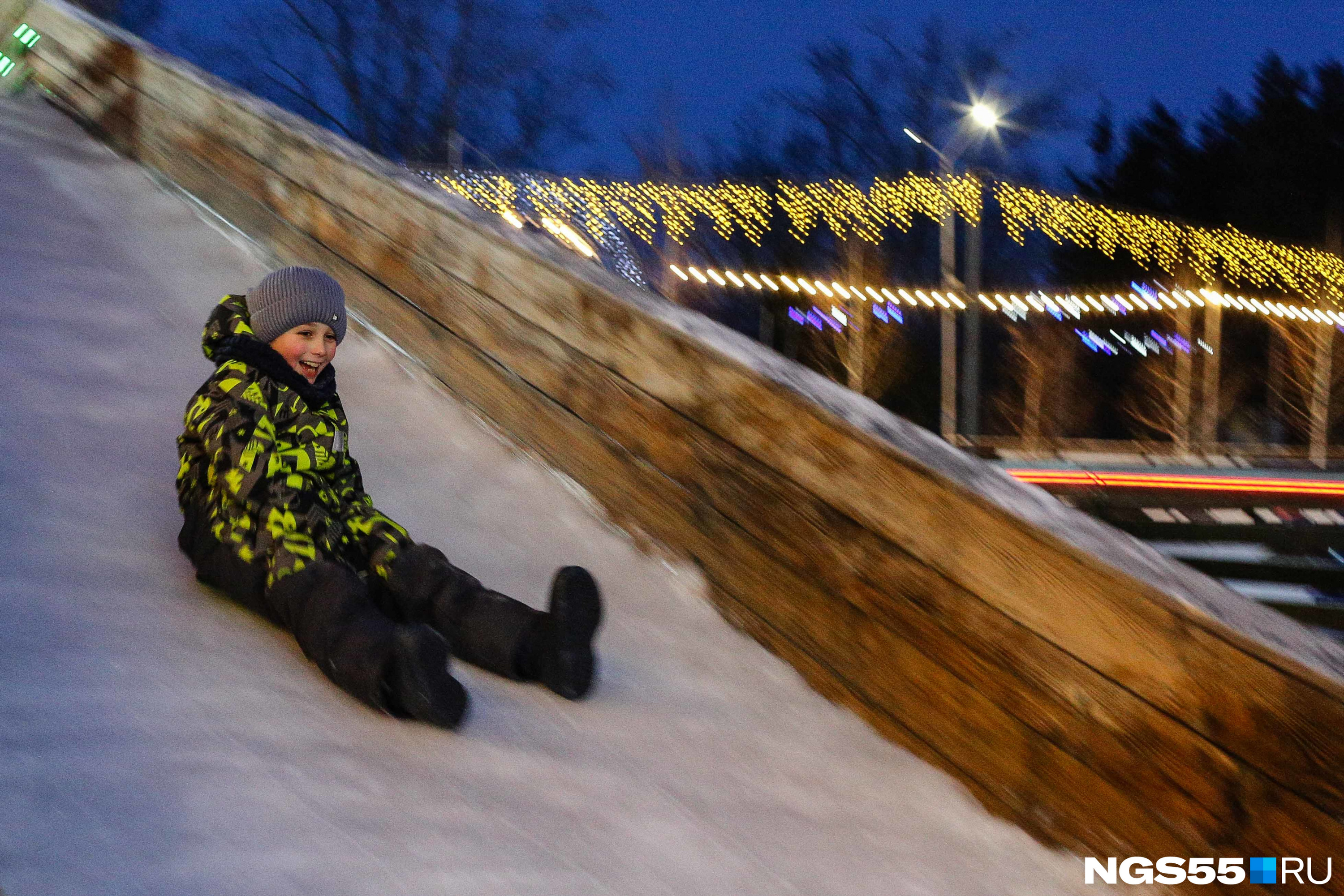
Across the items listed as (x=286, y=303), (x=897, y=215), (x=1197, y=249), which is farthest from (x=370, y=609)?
(x=897, y=215)

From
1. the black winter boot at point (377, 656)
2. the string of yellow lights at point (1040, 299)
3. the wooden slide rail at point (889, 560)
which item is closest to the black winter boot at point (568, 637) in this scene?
the black winter boot at point (377, 656)

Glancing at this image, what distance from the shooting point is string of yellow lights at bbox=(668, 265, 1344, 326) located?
28.9 meters

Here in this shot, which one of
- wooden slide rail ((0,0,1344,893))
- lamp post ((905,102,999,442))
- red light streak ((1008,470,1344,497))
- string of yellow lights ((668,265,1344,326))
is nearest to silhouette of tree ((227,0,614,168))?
string of yellow lights ((668,265,1344,326))

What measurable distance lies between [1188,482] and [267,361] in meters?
14.2

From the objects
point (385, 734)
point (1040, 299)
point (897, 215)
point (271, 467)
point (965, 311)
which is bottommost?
point (385, 734)

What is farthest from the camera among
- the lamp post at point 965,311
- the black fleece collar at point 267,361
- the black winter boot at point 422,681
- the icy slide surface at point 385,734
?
the lamp post at point 965,311

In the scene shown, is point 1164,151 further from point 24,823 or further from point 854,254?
point 24,823

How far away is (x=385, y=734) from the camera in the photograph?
2432 millimetres

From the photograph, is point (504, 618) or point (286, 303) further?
point (286, 303)

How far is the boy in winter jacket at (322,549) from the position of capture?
2.51m

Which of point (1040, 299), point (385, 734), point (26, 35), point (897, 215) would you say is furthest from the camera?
point (897, 215)

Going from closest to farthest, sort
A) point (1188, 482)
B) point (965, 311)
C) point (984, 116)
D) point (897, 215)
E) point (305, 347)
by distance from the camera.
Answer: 1. point (305, 347)
2. point (1188, 482)
3. point (984, 116)
4. point (965, 311)
5. point (897, 215)

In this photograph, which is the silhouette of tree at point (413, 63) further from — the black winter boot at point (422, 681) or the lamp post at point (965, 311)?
the black winter boot at point (422, 681)

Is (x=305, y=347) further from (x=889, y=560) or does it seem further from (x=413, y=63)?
(x=413, y=63)
